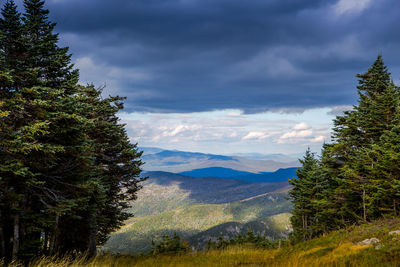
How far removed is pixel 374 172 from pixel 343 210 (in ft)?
27.5

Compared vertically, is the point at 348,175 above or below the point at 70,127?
below

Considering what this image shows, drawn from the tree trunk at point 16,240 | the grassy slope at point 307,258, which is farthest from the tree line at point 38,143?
the grassy slope at point 307,258

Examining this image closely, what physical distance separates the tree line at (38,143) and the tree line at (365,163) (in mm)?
20785

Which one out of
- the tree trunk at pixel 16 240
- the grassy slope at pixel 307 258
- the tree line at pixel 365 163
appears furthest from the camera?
the tree line at pixel 365 163

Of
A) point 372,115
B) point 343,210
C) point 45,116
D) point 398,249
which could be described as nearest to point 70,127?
point 45,116

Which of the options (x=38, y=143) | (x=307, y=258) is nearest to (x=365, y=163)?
(x=307, y=258)

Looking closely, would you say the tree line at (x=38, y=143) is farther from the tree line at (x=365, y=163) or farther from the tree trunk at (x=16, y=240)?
the tree line at (x=365, y=163)

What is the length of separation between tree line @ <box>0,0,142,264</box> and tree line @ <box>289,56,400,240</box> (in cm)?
2078

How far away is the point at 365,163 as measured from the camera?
20.5 m

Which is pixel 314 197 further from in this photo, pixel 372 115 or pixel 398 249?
pixel 398 249

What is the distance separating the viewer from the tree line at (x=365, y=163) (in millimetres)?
17656

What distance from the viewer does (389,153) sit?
16.4 m

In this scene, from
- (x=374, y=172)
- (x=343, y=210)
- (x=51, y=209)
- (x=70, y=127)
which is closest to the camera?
(x=51, y=209)

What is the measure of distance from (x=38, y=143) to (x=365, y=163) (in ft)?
→ 81.9
